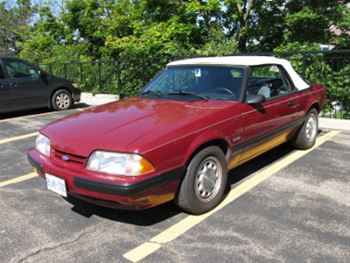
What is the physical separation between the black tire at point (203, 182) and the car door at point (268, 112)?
0.49 meters

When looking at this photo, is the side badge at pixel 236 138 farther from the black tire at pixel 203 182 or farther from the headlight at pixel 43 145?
the headlight at pixel 43 145

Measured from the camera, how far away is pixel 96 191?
3170 mm

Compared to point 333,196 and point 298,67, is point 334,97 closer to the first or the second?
point 298,67

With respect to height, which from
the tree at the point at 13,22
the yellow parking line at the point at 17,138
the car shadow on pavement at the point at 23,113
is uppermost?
the tree at the point at 13,22

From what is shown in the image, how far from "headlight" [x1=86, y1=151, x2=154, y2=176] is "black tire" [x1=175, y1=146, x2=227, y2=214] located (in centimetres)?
49

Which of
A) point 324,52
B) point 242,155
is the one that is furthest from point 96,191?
point 324,52

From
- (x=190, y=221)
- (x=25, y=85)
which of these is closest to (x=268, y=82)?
(x=190, y=221)

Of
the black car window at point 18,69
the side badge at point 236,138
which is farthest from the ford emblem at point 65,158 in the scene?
the black car window at point 18,69

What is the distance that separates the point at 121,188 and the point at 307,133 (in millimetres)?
3620

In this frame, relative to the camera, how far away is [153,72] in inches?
441

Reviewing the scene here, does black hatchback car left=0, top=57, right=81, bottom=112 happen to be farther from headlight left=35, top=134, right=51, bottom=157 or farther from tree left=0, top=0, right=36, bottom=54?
tree left=0, top=0, right=36, bottom=54

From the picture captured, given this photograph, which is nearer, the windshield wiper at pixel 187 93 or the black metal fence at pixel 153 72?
the windshield wiper at pixel 187 93

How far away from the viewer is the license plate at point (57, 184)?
3.43 meters

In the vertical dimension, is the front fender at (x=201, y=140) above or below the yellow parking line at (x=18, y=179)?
above
